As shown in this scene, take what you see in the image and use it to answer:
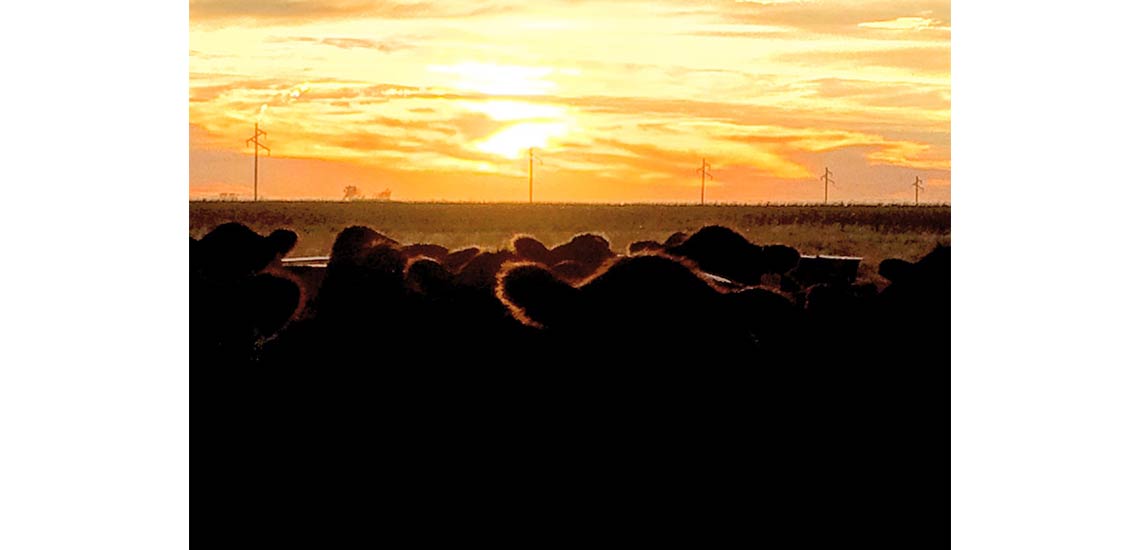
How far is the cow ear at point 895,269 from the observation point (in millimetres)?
6188

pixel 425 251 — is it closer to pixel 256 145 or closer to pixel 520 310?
pixel 520 310

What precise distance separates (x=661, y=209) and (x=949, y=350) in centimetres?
137

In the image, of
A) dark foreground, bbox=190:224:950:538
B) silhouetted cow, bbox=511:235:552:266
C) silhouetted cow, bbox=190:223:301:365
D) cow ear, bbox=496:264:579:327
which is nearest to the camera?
dark foreground, bbox=190:224:950:538

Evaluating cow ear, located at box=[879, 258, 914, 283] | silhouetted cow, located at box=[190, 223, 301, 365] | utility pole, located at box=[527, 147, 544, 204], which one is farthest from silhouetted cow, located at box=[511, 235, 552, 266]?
cow ear, located at box=[879, 258, 914, 283]

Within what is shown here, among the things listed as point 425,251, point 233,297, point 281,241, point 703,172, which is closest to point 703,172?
point 703,172

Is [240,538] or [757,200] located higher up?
[757,200]

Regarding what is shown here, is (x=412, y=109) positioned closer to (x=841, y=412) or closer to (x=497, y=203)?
(x=497, y=203)

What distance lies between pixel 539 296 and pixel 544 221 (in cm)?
45

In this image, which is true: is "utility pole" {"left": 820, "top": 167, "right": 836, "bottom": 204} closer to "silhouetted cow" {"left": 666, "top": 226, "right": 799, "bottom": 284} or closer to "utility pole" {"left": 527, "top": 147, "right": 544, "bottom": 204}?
"silhouetted cow" {"left": 666, "top": 226, "right": 799, "bottom": 284}

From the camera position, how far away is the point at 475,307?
580 centimetres

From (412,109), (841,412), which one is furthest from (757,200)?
(412,109)

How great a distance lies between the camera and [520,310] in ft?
18.5

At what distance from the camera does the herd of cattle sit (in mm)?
5613

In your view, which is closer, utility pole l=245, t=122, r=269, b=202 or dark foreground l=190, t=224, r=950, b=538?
dark foreground l=190, t=224, r=950, b=538
